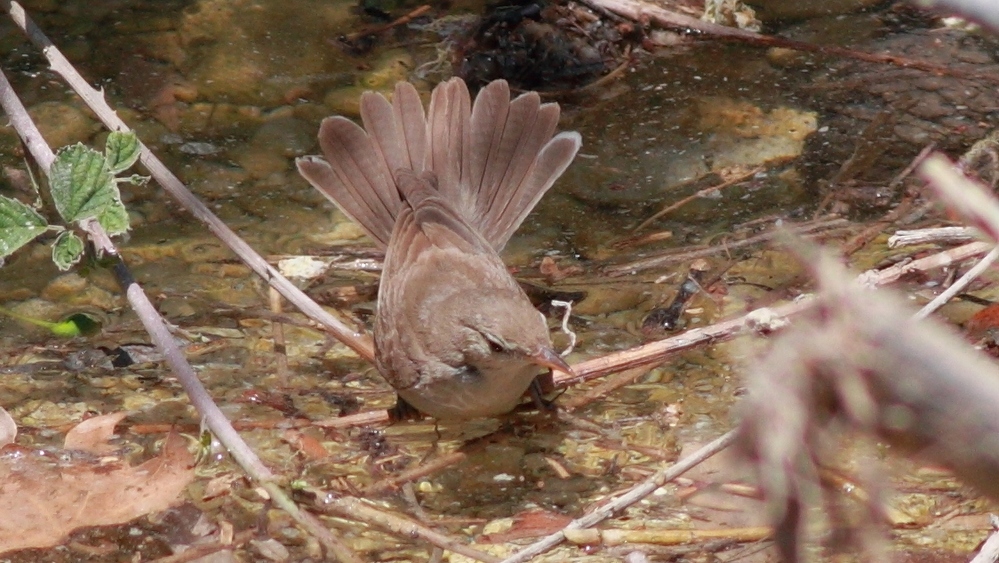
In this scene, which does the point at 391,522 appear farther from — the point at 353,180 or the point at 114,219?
the point at 353,180

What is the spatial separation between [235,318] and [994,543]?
2959 mm

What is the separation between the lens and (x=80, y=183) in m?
3.02

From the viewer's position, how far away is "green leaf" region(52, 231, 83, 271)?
115 inches

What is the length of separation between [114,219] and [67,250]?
6.7 inches

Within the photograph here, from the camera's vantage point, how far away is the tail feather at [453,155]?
15.6 ft

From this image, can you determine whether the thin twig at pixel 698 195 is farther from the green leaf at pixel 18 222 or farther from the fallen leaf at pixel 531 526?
the green leaf at pixel 18 222

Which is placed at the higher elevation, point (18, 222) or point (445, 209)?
point (18, 222)

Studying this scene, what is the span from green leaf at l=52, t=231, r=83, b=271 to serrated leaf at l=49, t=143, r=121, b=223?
54mm

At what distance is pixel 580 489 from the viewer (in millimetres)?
3568

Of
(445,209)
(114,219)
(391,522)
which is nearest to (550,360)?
(391,522)

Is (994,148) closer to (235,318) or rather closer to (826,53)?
(826,53)

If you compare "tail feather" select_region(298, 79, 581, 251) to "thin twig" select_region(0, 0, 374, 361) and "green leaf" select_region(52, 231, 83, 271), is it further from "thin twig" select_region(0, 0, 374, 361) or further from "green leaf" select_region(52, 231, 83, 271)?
"green leaf" select_region(52, 231, 83, 271)

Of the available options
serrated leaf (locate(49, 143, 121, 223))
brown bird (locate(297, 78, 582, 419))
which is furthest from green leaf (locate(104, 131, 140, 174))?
brown bird (locate(297, 78, 582, 419))

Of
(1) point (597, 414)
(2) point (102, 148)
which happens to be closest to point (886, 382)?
(1) point (597, 414)
